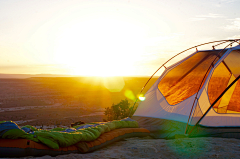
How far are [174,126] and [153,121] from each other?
3.11 ft

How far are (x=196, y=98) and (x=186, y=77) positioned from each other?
1.34 m

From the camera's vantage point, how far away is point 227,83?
8.44m

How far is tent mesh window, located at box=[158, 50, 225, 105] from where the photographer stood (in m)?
7.80

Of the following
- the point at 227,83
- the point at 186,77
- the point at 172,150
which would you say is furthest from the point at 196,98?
the point at 172,150

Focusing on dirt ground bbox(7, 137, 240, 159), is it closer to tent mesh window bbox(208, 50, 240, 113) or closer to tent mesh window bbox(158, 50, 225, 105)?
tent mesh window bbox(208, 50, 240, 113)

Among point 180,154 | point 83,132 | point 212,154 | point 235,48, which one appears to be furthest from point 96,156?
point 235,48

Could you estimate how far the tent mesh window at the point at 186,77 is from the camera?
7.80 metres

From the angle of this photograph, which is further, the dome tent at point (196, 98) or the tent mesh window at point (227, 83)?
the tent mesh window at point (227, 83)

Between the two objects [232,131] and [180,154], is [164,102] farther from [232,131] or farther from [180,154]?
[180,154]

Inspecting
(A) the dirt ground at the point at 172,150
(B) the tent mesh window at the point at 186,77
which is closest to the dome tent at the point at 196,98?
(B) the tent mesh window at the point at 186,77

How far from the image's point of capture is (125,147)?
5445 millimetres

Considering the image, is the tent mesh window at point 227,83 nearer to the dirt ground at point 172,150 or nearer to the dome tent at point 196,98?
the dome tent at point 196,98

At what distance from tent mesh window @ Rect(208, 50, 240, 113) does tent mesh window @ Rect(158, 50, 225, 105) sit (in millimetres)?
445

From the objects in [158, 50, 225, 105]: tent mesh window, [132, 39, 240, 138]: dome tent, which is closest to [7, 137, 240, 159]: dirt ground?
[132, 39, 240, 138]: dome tent
